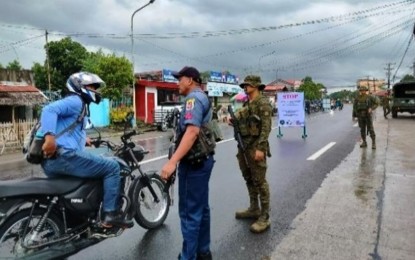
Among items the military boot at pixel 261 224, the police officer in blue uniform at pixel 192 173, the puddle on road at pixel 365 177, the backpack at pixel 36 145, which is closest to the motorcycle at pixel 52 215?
the backpack at pixel 36 145

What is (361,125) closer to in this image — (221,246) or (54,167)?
(221,246)

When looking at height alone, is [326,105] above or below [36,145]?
below

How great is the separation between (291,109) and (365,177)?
984 centimetres

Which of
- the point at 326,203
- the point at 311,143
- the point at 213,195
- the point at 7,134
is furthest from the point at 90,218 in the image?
the point at 7,134

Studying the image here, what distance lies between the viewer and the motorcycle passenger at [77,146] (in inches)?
154

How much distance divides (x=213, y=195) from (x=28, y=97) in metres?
16.0

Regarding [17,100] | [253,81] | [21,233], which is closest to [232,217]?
[253,81]

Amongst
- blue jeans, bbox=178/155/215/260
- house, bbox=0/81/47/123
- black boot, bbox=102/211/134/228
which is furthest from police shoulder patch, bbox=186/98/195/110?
house, bbox=0/81/47/123

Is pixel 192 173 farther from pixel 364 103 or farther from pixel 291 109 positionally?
pixel 291 109

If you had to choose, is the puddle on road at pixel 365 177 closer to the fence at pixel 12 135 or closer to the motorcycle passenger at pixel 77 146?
the motorcycle passenger at pixel 77 146

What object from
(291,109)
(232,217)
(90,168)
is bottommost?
(232,217)

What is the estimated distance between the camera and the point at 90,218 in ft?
14.1

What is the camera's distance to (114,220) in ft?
14.3

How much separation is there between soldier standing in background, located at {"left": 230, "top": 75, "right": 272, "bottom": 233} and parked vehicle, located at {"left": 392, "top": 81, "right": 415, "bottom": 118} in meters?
27.1
